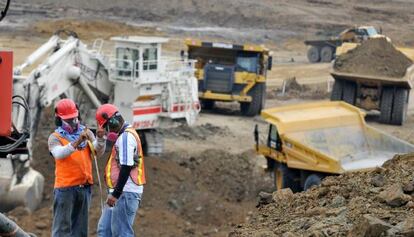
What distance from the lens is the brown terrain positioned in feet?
26.3

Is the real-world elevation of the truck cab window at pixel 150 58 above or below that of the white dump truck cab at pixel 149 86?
above

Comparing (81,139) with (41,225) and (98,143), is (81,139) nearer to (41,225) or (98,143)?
(98,143)

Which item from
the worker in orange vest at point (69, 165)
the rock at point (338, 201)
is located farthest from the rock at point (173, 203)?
the rock at point (338, 201)

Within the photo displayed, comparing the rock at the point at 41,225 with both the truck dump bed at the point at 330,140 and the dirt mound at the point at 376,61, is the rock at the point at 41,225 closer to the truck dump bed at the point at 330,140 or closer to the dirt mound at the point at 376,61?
the truck dump bed at the point at 330,140

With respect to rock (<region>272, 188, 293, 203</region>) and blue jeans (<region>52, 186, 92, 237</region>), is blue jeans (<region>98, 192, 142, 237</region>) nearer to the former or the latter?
blue jeans (<region>52, 186, 92, 237</region>)

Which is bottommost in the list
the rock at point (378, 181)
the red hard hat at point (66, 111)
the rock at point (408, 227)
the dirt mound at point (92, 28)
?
the dirt mound at point (92, 28)

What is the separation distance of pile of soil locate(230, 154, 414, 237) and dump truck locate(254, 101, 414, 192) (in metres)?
5.97

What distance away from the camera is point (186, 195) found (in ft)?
53.5

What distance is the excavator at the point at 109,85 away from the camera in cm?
1515

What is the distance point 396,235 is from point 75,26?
40.3 metres

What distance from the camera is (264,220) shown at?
27.6 feet

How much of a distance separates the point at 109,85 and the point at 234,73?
30.0 feet

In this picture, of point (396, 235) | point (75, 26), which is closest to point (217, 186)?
point (396, 235)

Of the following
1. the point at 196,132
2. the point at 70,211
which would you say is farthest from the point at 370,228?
the point at 196,132
